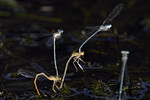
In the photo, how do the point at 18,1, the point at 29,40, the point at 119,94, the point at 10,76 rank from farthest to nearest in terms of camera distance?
the point at 18,1
the point at 29,40
the point at 10,76
the point at 119,94

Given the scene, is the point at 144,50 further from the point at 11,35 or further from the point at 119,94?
the point at 11,35

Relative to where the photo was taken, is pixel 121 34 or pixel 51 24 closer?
pixel 121 34

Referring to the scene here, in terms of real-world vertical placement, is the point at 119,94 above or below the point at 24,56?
below

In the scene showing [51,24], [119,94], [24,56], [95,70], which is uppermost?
[51,24]

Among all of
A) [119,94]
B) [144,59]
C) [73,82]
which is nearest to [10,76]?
[73,82]

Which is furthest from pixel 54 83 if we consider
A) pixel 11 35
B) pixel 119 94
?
pixel 11 35

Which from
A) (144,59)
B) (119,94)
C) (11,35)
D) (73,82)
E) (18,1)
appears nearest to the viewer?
(119,94)
